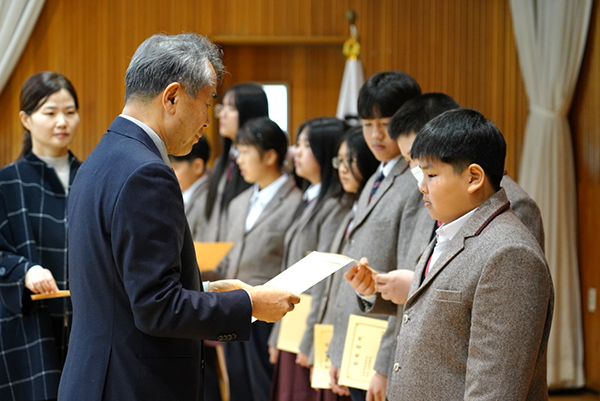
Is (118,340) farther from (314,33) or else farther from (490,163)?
(314,33)

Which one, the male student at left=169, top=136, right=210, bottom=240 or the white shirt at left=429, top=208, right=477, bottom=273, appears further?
the male student at left=169, top=136, right=210, bottom=240

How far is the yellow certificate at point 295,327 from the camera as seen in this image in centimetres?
305

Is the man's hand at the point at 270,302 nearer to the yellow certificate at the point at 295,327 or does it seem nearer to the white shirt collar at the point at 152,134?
the white shirt collar at the point at 152,134

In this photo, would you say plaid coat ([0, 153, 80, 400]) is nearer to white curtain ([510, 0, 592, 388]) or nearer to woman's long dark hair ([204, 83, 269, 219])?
Result: woman's long dark hair ([204, 83, 269, 219])

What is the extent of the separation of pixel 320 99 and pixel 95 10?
1833 millimetres

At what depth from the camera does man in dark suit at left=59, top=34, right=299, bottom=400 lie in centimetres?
141

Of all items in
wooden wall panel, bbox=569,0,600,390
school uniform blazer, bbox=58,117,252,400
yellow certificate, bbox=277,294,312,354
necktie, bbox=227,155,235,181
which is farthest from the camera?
wooden wall panel, bbox=569,0,600,390

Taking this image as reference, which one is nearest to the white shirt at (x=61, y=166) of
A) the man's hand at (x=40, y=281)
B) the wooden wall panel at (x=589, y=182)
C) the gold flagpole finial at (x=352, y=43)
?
the man's hand at (x=40, y=281)

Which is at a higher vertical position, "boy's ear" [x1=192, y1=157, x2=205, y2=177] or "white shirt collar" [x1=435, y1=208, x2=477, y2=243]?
"white shirt collar" [x1=435, y1=208, x2=477, y2=243]

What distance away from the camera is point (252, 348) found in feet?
11.5

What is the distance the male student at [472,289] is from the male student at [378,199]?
629mm

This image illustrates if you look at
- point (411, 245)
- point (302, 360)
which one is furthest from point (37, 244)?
point (411, 245)

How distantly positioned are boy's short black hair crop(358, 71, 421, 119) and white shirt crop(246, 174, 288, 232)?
1153 mm

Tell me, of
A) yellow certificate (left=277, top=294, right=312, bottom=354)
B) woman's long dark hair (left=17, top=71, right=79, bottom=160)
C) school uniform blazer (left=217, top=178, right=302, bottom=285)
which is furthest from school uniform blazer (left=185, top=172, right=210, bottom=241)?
woman's long dark hair (left=17, top=71, right=79, bottom=160)
